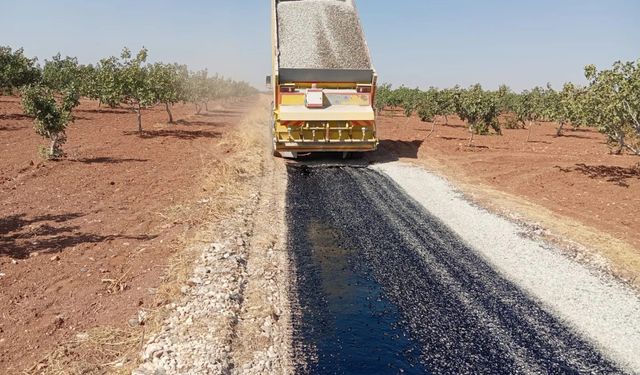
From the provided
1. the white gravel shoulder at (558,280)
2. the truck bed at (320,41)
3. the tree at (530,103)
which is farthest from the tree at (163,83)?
the tree at (530,103)

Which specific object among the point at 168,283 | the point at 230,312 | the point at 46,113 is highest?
the point at 46,113

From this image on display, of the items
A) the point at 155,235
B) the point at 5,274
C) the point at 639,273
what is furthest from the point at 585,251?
the point at 5,274

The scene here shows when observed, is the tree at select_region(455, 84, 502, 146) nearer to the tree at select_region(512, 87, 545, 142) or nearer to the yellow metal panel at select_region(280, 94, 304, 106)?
the yellow metal panel at select_region(280, 94, 304, 106)

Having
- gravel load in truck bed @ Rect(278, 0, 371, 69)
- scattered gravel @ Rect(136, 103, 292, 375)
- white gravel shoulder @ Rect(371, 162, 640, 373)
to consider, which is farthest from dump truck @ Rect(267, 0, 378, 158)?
scattered gravel @ Rect(136, 103, 292, 375)

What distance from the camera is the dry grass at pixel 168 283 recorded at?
556cm

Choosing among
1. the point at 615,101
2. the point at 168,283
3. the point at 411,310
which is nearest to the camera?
the point at 411,310

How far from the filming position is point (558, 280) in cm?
862

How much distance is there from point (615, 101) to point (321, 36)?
1177cm

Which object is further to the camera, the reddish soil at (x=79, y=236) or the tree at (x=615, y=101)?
the tree at (x=615, y=101)

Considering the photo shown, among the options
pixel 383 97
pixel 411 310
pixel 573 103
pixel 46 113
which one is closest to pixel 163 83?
pixel 46 113

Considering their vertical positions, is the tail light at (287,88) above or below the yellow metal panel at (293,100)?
above

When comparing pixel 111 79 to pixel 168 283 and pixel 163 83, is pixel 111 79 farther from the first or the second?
pixel 168 283

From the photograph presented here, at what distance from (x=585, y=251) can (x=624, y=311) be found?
2676 millimetres

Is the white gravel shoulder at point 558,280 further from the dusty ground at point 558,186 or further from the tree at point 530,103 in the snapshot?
the tree at point 530,103
